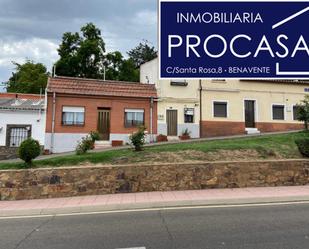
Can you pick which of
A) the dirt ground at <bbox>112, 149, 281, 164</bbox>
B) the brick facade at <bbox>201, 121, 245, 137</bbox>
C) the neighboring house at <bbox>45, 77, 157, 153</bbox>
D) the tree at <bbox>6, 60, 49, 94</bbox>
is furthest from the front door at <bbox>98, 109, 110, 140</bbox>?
the tree at <bbox>6, 60, 49, 94</bbox>

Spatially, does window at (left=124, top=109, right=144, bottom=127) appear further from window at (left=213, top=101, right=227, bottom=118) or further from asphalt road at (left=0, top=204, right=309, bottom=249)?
asphalt road at (left=0, top=204, right=309, bottom=249)

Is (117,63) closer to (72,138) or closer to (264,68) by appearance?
(72,138)

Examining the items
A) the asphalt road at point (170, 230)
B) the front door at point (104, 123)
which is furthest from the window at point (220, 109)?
the asphalt road at point (170, 230)

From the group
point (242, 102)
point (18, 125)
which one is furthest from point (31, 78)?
point (242, 102)

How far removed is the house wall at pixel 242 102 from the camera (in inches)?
1072

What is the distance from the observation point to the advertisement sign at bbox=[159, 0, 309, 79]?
6047 millimetres

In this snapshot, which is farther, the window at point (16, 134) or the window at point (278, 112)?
the window at point (278, 112)

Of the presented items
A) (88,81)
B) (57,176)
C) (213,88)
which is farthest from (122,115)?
(57,176)

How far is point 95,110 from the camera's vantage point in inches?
984

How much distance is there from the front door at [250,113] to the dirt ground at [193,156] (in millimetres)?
13348

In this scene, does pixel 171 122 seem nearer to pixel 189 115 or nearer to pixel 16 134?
pixel 189 115

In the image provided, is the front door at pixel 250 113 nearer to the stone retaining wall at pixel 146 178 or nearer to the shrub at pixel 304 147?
the shrub at pixel 304 147

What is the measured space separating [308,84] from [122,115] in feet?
54.3

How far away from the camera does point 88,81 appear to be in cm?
2580
